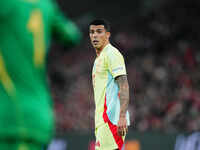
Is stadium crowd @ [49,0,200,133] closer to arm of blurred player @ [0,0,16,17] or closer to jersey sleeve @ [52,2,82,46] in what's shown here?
jersey sleeve @ [52,2,82,46]

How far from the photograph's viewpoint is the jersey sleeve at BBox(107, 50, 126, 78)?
485 cm

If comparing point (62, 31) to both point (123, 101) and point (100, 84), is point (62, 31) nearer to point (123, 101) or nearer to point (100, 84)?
point (123, 101)

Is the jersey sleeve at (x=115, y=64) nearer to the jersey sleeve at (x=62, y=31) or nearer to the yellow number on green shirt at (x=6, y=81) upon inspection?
the jersey sleeve at (x=62, y=31)

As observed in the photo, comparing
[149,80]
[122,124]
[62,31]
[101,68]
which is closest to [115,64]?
[101,68]

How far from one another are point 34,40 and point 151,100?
A: 9.58 meters

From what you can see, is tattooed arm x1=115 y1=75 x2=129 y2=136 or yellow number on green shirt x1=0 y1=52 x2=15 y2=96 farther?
tattooed arm x1=115 y1=75 x2=129 y2=136

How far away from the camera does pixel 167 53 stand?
13469 mm

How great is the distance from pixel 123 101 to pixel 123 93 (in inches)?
2.8

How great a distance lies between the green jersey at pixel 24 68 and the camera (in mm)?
3145

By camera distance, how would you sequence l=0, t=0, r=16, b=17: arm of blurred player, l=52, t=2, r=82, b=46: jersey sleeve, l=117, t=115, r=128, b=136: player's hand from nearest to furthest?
l=0, t=0, r=16, b=17: arm of blurred player, l=52, t=2, r=82, b=46: jersey sleeve, l=117, t=115, r=128, b=136: player's hand

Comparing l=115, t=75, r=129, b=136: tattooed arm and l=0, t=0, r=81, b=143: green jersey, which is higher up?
l=0, t=0, r=81, b=143: green jersey

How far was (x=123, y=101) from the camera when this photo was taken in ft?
15.6

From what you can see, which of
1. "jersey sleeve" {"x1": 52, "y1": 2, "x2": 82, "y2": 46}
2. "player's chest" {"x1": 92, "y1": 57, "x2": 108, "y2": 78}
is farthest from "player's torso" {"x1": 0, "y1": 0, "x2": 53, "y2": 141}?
"player's chest" {"x1": 92, "y1": 57, "x2": 108, "y2": 78}

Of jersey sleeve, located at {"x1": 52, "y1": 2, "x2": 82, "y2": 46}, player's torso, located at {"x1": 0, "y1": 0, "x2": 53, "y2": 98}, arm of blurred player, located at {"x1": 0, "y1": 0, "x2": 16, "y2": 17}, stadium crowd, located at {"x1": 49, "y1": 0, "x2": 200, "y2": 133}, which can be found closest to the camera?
arm of blurred player, located at {"x1": 0, "y1": 0, "x2": 16, "y2": 17}
